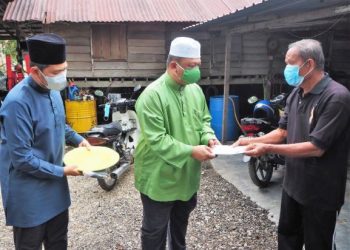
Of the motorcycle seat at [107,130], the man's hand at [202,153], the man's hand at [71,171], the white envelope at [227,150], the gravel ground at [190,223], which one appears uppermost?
the man's hand at [202,153]

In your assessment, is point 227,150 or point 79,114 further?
point 79,114

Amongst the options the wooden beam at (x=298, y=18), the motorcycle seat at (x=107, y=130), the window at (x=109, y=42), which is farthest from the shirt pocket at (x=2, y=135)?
the window at (x=109, y=42)

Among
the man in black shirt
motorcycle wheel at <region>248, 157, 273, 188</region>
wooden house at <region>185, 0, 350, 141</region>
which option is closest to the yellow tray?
the man in black shirt

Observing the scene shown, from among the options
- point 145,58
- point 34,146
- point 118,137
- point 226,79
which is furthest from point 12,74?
point 34,146

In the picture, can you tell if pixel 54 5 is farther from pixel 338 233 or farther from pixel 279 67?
pixel 338 233

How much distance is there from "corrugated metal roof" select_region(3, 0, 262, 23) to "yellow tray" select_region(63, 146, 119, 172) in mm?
6272

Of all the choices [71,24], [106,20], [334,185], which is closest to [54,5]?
[71,24]

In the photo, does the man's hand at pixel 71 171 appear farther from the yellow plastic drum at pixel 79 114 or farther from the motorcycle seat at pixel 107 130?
the yellow plastic drum at pixel 79 114

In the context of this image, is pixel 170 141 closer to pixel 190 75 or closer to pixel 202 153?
pixel 202 153

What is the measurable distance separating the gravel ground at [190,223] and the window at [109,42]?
4506 millimetres

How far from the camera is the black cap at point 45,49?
210 cm

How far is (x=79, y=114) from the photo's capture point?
808 cm

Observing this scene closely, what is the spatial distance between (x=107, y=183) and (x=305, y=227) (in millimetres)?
3314

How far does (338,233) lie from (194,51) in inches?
110
